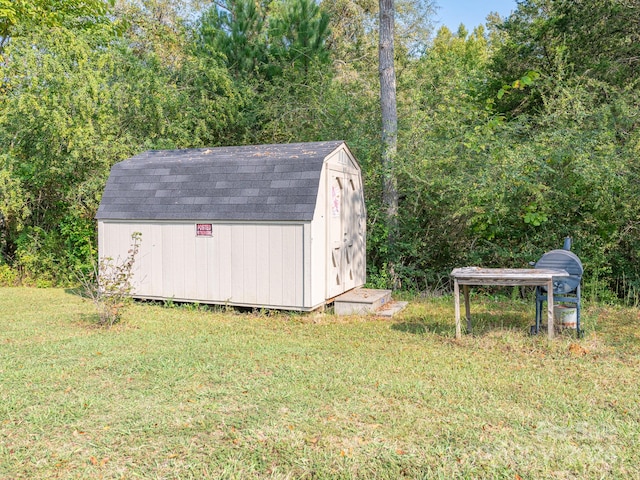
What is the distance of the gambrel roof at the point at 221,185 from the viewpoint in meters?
7.47

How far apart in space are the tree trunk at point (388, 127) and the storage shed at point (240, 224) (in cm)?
120

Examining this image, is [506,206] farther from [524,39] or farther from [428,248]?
[524,39]

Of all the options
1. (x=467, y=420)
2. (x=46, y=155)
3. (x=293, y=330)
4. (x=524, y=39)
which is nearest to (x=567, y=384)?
(x=467, y=420)

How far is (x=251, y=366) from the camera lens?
5.12 metres

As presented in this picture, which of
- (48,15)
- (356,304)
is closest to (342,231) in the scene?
(356,304)

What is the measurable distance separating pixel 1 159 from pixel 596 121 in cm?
1125

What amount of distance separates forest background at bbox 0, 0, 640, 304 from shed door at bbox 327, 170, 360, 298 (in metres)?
0.99

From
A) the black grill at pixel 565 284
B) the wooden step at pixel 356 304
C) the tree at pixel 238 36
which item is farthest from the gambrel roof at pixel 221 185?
the tree at pixel 238 36

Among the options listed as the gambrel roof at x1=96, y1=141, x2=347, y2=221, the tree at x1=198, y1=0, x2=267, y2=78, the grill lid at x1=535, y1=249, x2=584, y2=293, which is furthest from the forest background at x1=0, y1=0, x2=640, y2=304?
the grill lid at x1=535, y1=249, x2=584, y2=293

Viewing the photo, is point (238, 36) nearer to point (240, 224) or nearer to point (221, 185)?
point (221, 185)

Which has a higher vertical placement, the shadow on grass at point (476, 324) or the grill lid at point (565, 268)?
the grill lid at point (565, 268)

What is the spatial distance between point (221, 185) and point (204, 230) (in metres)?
0.75

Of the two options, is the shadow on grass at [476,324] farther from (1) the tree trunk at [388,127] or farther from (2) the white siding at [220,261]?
(1) the tree trunk at [388,127]

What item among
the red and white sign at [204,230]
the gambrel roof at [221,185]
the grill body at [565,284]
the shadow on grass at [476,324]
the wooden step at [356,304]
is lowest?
the shadow on grass at [476,324]
